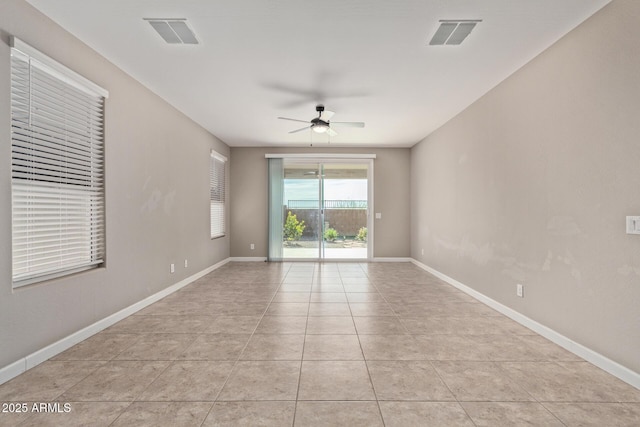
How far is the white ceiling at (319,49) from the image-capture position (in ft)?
7.83

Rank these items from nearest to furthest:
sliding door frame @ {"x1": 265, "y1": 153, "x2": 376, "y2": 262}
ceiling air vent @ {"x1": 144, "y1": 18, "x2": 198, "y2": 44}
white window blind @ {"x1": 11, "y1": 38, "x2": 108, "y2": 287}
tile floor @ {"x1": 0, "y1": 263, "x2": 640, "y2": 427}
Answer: tile floor @ {"x1": 0, "y1": 263, "x2": 640, "y2": 427} → white window blind @ {"x1": 11, "y1": 38, "x2": 108, "y2": 287} → ceiling air vent @ {"x1": 144, "y1": 18, "x2": 198, "y2": 44} → sliding door frame @ {"x1": 265, "y1": 153, "x2": 376, "y2": 262}

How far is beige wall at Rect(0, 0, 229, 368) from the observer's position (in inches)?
86.2

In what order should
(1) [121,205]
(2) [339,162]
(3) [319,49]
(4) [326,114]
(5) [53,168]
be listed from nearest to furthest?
(5) [53,168] < (3) [319,49] < (1) [121,205] < (4) [326,114] < (2) [339,162]

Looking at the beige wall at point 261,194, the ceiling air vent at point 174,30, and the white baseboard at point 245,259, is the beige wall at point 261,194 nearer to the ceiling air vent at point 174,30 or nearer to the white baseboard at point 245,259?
the white baseboard at point 245,259

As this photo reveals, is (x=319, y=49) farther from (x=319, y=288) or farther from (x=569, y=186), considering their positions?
(x=319, y=288)

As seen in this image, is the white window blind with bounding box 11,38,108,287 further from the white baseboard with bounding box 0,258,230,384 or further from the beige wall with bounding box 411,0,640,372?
the beige wall with bounding box 411,0,640,372

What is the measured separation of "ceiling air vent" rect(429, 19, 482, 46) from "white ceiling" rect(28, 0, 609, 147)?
0.06 m

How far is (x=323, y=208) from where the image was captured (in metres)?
7.42

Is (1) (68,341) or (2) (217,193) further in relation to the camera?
(2) (217,193)

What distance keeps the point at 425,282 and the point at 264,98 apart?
375cm

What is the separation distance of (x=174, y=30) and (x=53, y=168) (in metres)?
1.49

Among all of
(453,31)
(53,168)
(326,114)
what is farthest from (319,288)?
(453,31)

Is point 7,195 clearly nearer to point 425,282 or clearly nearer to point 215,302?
point 215,302

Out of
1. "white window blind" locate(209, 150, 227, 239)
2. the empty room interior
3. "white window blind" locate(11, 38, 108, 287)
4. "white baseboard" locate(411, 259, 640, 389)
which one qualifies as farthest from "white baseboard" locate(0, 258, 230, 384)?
"white baseboard" locate(411, 259, 640, 389)
